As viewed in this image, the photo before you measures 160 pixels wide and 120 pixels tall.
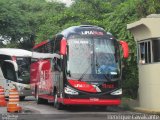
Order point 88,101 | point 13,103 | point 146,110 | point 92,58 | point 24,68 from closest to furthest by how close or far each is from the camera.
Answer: point 13,103 < point 88,101 < point 92,58 < point 146,110 < point 24,68

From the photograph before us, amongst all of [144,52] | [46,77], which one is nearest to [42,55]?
[46,77]

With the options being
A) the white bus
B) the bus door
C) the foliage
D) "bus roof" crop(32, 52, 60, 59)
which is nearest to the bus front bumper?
"bus roof" crop(32, 52, 60, 59)

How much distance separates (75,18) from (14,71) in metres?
13.5

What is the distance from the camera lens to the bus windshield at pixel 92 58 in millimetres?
21141

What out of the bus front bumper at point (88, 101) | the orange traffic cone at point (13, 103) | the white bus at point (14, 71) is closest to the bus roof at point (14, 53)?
the white bus at point (14, 71)

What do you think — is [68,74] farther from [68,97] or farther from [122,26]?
[122,26]

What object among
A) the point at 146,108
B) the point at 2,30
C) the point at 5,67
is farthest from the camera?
the point at 2,30

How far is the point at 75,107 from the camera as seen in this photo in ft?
81.5

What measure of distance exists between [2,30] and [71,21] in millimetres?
9872

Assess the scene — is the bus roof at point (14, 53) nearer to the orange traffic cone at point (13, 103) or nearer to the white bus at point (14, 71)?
the white bus at point (14, 71)

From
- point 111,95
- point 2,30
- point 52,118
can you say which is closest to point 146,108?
point 111,95

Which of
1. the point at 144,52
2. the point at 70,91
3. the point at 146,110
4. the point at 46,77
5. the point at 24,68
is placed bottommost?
the point at 146,110

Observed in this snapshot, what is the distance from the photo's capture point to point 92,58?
69.9 feet

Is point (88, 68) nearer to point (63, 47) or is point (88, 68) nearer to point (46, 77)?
point (63, 47)
